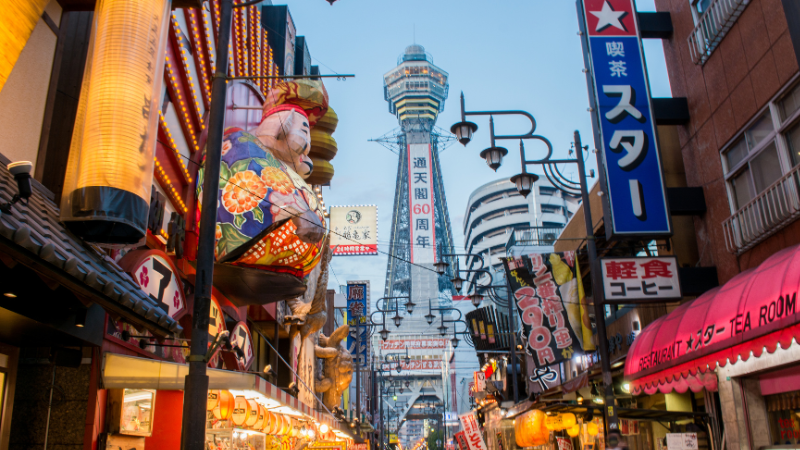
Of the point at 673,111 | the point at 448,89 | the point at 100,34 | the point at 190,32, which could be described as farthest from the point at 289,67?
the point at 448,89

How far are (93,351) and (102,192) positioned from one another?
2692 mm

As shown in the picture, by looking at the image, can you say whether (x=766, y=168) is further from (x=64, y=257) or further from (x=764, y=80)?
(x=64, y=257)

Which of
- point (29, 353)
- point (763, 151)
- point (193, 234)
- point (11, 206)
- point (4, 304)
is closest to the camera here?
point (11, 206)

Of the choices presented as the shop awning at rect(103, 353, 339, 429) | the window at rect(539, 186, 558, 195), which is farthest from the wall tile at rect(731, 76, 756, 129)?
the window at rect(539, 186, 558, 195)

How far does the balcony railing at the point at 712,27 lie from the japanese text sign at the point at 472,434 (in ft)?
78.2

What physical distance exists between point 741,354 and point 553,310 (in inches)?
292

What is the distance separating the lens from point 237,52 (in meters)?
16.3

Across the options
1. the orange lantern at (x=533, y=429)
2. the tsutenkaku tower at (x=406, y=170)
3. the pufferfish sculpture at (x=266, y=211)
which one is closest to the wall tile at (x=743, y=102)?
the pufferfish sculpture at (x=266, y=211)

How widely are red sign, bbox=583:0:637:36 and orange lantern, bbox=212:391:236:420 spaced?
11.1m

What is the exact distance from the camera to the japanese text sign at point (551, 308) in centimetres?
1556

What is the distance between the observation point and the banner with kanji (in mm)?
15547

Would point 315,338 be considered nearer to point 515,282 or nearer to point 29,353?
point 515,282

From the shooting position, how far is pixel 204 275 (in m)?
7.14

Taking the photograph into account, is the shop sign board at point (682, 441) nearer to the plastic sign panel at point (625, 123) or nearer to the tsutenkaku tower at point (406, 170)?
the plastic sign panel at point (625, 123)
